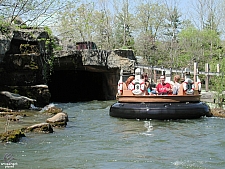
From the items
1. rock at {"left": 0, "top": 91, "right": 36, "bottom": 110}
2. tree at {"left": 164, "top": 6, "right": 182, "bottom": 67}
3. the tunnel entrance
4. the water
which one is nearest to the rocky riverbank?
the water

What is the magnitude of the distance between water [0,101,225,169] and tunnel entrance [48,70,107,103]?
17.6 meters

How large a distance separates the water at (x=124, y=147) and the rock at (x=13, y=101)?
15.7 feet

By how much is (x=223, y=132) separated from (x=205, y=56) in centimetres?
2549

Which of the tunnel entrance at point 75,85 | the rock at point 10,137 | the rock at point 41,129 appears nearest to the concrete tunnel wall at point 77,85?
the tunnel entrance at point 75,85

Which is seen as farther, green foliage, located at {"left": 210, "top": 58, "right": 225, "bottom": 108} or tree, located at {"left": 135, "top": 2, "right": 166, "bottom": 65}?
tree, located at {"left": 135, "top": 2, "right": 166, "bottom": 65}

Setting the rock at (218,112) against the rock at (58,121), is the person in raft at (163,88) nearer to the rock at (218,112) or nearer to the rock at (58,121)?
the rock at (218,112)

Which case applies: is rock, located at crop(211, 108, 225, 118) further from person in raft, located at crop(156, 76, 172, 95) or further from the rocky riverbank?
the rocky riverbank

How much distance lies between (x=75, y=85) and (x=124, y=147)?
76.7 ft

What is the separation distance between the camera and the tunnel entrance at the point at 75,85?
29062mm

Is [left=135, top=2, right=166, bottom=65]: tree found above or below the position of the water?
A: above

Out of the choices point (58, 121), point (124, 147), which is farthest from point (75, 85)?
point (124, 147)

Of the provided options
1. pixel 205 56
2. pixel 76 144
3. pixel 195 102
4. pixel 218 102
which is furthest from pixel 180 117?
pixel 205 56

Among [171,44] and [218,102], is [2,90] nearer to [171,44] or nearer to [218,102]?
[218,102]

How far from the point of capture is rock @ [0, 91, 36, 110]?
15.4m
